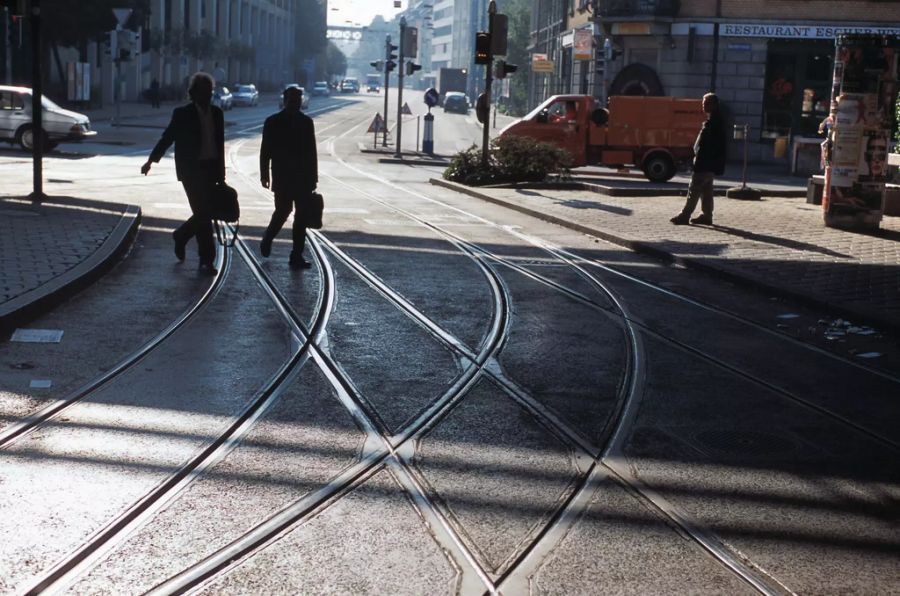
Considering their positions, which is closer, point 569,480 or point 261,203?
point 569,480

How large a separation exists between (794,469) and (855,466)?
1.15ft

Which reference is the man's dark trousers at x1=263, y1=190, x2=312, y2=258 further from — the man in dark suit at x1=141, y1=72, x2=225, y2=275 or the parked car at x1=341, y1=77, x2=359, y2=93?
the parked car at x1=341, y1=77, x2=359, y2=93

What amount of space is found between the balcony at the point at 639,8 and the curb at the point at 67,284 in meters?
30.2

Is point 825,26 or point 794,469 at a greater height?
point 825,26

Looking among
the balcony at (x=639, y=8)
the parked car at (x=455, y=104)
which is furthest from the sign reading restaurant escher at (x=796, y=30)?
the parked car at (x=455, y=104)

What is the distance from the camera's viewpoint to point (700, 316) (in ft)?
34.3

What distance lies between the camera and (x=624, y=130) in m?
31.5

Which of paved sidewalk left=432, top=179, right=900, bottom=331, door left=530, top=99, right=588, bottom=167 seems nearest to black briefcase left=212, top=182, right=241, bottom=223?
paved sidewalk left=432, top=179, right=900, bottom=331

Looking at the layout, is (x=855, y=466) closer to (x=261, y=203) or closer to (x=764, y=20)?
(x=261, y=203)

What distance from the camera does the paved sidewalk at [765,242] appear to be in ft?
37.7

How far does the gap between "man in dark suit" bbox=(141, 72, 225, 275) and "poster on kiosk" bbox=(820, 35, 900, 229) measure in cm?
924

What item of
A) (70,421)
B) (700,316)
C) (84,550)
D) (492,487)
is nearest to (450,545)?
(492,487)

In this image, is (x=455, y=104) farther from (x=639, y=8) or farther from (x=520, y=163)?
(x=520, y=163)

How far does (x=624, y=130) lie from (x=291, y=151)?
2043 cm
